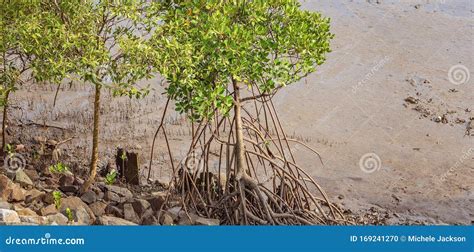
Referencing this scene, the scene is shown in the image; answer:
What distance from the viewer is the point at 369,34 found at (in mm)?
27828

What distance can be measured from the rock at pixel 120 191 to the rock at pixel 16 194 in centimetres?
202

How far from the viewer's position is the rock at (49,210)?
1157cm

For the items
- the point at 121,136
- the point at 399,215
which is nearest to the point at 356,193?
the point at 399,215

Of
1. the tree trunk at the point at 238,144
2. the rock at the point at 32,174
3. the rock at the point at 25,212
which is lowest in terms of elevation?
the rock at the point at 25,212

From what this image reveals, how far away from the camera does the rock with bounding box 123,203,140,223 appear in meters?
12.7

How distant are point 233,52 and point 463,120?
41.8ft

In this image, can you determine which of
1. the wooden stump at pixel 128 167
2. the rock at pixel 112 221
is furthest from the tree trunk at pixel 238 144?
the wooden stump at pixel 128 167

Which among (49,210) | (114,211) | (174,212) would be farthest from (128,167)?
(49,210)

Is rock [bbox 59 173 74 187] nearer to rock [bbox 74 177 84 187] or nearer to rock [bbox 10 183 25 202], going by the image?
rock [bbox 74 177 84 187]

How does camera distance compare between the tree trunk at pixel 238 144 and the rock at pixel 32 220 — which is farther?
the tree trunk at pixel 238 144

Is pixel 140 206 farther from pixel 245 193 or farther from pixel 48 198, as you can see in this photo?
pixel 245 193

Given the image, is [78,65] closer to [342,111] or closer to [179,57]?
[179,57]

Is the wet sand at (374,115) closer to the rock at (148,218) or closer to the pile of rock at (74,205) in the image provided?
the pile of rock at (74,205)

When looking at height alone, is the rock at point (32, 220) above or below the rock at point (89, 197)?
below
